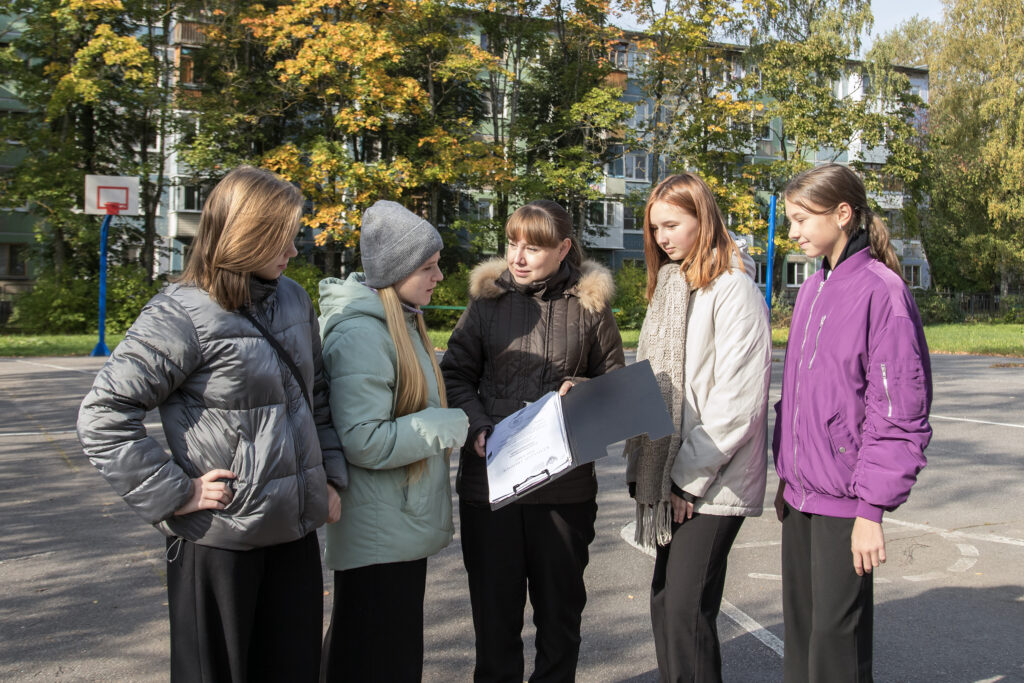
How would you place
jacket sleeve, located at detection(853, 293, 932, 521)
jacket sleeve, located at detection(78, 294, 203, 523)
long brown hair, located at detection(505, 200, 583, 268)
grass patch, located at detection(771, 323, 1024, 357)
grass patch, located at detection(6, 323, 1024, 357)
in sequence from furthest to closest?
grass patch, located at detection(771, 323, 1024, 357), grass patch, located at detection(6, 323, 1024, 357), long brown hair, located at detection(505, 200, 583, 268), jacket sleeve, located at detection(853, 293, 932, 521), jacket sleeve, located at detection(78, 294, 203, 523)

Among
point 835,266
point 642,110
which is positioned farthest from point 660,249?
point 642,110

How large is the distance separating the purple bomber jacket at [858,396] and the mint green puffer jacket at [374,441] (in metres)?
1.10

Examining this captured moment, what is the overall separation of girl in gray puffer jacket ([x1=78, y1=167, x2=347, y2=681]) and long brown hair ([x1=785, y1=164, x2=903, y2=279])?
1.62 m

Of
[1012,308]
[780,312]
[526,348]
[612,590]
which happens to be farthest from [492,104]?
[526,348]

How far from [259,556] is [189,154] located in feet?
92.5

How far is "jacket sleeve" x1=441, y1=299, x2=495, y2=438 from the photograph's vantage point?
10.8ft

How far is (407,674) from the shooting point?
9.21ft

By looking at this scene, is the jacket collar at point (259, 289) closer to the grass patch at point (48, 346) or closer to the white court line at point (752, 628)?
the white court line at point (752, 628)

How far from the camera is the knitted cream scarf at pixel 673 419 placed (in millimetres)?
2955

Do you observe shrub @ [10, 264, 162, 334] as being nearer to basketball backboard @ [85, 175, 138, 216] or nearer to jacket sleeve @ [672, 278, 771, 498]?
basketball backboard @ [85, 175, 138, 216]

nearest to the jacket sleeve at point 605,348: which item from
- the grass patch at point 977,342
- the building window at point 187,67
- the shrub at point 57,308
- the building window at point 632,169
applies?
the grass patch at point 977,342

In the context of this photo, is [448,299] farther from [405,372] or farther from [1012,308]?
[1012,308]

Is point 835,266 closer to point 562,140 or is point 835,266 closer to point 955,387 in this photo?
point 955,387

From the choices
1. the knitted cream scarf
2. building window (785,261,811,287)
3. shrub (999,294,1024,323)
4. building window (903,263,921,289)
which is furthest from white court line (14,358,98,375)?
building window (903,263,921,289)
